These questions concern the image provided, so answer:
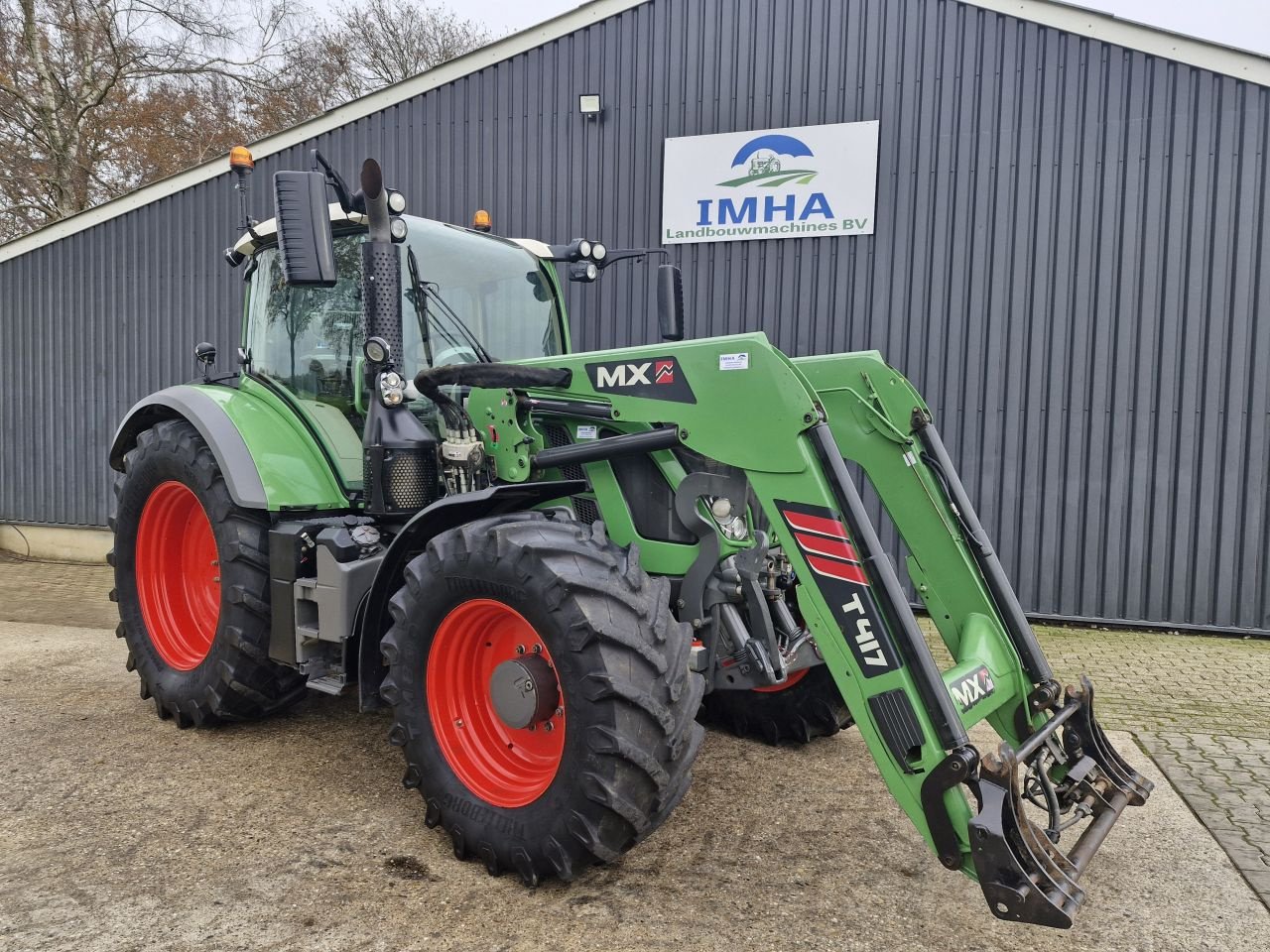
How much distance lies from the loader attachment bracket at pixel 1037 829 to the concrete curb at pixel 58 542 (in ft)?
30.1

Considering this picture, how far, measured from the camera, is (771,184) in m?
7.23

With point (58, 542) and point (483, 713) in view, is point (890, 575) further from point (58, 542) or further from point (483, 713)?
point (58, 542)

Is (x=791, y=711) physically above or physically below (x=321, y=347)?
below

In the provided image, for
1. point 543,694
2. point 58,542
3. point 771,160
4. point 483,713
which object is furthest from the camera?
point 58,542

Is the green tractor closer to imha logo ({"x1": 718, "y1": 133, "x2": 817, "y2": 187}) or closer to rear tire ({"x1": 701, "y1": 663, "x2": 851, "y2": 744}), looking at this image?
rear tire ({"x1": 701, "y1": 663, "x2": 851, "y2": 744})

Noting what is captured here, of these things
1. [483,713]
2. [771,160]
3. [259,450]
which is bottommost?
[483,713]

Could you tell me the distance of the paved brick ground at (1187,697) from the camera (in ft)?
11.8

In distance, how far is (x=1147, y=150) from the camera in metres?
6.54

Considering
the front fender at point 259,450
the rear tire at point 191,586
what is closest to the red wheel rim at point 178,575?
the rear tire at point 191,586

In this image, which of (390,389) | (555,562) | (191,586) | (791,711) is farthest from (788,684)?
(191,586)

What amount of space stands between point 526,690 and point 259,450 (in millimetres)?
1793

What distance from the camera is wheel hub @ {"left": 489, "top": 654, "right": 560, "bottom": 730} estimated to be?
9.48 ft

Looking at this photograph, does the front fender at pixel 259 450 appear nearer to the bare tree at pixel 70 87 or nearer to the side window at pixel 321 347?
the side window at pixel 321 347

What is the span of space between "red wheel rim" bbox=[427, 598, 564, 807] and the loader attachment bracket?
132cm
